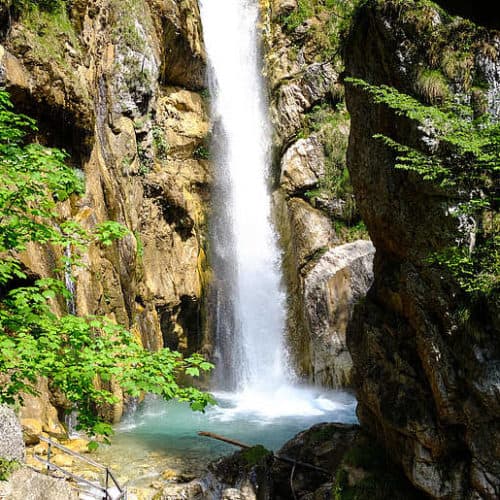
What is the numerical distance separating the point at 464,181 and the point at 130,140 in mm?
12276

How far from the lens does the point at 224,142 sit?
2173 centimetres

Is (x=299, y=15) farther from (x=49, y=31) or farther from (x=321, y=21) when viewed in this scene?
(x=49, y=31)

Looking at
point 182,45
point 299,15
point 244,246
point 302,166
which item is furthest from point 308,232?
point 299,15

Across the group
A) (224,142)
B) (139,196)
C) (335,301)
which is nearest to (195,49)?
(224,142)

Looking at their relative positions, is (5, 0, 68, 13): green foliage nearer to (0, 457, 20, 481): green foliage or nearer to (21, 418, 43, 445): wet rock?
(21, 418, 43, 445): wet rock

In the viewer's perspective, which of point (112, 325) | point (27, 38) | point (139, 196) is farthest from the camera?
point (139, 196)

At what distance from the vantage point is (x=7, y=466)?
18.2 feet

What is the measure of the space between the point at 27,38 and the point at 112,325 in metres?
9.40

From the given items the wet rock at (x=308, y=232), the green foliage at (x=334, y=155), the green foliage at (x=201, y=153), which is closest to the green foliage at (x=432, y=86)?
the wet rock at (x=308, y=232)

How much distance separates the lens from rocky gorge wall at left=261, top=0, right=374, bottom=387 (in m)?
16.6

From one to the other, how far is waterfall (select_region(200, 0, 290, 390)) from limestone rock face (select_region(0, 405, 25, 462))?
11.8m

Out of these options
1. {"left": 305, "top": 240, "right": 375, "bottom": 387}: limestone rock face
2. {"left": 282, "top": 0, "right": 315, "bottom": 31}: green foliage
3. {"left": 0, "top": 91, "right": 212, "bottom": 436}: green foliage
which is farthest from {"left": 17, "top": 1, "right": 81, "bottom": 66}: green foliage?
{"left": 282, "top": 0, "right": 315, "bottom": 31}: green foliage

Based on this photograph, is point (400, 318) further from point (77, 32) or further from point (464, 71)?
point (77, 32)

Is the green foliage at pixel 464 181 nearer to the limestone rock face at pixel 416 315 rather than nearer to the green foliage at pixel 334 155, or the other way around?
the limestone rock face at pixel 416 315
